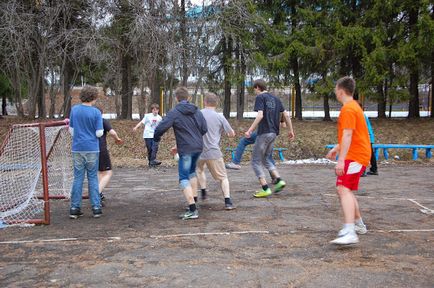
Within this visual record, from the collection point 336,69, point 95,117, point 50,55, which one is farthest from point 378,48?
point 95,117

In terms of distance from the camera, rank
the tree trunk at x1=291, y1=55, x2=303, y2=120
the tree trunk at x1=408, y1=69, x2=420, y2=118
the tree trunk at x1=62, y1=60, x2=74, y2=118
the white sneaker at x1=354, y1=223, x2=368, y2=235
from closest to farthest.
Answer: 1. the white sneaker at x1=354, y1=223, x2=368, y2=235
2. the tree trunk at x1=408, y1=69, x2=420, y2=118
3. the tree trunk at x1=291, y1=55, x2=303, y2=120
4. the tree trunk at x1=62, y1=60, x2=74, y2=118

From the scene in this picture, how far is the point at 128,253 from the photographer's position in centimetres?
517

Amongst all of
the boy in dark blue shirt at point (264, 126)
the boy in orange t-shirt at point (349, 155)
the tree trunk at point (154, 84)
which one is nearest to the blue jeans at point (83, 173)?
the boy in dark blue shirt at point (264, 126)

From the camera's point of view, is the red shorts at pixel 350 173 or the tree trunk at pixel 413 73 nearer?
the red shorts at pixel 350 173

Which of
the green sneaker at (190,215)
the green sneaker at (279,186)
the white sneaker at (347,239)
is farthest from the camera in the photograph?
the green sneaker at (279,186)

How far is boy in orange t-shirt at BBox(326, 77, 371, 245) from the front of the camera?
5246 millimetres

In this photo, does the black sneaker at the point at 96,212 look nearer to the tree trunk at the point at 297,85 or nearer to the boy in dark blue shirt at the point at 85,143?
the boy in dark blue shirt at the point at 85,143

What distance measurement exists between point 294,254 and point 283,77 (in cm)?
1815

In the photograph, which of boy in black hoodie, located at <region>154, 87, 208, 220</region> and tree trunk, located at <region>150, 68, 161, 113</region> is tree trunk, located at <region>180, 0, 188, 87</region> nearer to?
tree trunk, located at <region>150, 68, 161, 113</region>

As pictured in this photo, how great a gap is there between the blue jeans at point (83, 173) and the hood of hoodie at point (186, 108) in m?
1.30

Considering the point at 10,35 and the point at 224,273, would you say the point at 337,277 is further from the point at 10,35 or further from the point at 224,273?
the point at 10,35

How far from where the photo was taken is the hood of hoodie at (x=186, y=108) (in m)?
6.78

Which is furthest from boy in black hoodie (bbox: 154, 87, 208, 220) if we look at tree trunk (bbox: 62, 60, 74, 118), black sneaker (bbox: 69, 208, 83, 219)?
tree trunk (bbox: 62, 60, 74, 118)

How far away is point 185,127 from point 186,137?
14 centimetres
